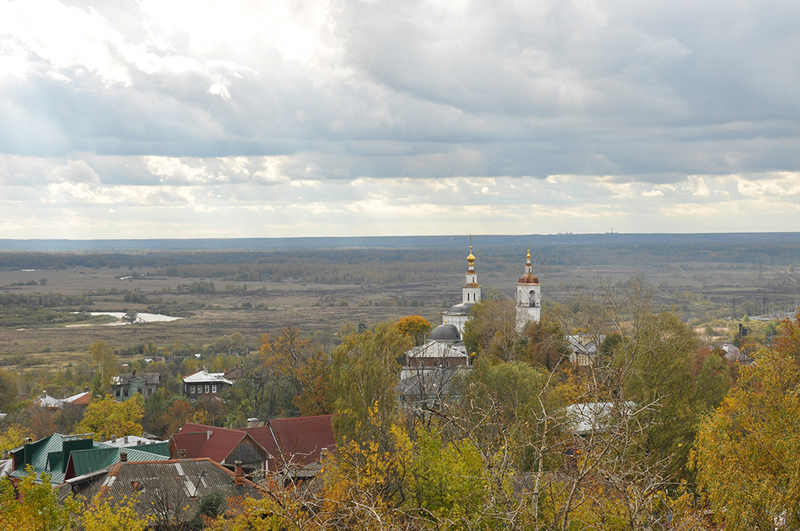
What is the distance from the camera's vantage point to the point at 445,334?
7644 centimetres

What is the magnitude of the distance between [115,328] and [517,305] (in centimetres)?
12581

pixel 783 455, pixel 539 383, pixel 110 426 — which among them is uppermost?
pixel 783 455

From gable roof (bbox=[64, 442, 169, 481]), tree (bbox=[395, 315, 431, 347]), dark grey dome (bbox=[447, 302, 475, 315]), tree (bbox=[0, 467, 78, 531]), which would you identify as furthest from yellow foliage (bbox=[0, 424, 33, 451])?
dark grey dome (bbox=[447, 302, 475, 315])

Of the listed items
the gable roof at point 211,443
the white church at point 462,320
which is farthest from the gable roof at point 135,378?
the gable roof at point 211,443

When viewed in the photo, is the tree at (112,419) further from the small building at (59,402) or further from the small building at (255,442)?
the small building at (59,402)

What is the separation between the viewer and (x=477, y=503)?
1886 centimetres

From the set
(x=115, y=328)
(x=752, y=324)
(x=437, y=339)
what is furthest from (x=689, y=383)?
(x=115, y=328)

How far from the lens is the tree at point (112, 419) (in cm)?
5128

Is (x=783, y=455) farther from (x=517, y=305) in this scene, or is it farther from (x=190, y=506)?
(x=517, y=305)

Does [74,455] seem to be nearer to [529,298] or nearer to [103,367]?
[529,298]

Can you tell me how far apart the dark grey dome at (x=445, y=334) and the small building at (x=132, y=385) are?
86.5 ft

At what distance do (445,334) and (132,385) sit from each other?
2958 cm

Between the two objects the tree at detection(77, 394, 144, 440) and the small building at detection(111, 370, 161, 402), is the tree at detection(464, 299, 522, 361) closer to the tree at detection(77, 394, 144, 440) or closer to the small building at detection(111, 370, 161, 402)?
the tree at detection(77, 394, 144, 440)

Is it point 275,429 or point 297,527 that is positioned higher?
point 297,527
